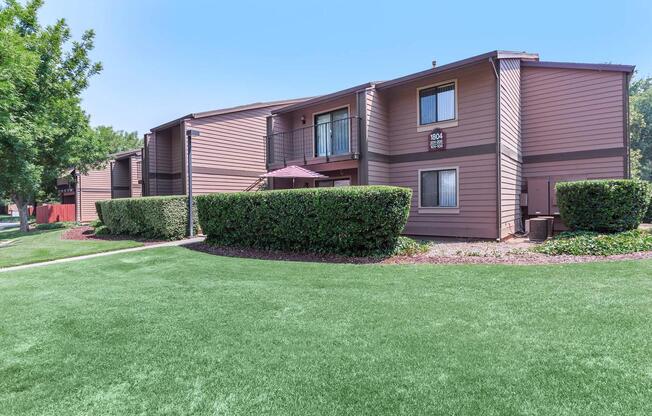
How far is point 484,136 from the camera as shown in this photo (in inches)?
438

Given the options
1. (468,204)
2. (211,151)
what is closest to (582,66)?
(468,204)

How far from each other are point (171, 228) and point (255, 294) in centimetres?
863

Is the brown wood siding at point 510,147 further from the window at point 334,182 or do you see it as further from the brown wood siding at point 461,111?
the window at point 334,182

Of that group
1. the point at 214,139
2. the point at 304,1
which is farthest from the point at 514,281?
the point at 214,139

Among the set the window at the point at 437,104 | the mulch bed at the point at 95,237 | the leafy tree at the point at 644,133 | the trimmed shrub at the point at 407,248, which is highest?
the leafy tree at the point at 644,133

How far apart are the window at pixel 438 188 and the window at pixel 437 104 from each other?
1.78 m

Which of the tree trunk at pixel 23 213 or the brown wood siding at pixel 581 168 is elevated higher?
the brown wood siding at pixel 581 168

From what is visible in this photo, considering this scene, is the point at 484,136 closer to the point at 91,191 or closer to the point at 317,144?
the point at 317,144

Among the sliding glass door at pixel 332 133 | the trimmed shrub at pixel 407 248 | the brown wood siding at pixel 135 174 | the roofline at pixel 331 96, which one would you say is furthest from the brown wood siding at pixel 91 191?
the trimmed shrub at pixel 407 248

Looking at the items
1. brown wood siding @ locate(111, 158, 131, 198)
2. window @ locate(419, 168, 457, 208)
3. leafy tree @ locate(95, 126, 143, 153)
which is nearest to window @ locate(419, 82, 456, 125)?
window @ locate(419, 168, 457, 208)

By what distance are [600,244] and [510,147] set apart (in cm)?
474

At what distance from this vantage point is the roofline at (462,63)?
1055 cm

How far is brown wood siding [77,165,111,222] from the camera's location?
26359 millimetres

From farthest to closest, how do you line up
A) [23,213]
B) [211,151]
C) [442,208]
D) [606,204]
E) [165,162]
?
[23,213], [165,162], [211,151], [442,208], [606,204]
